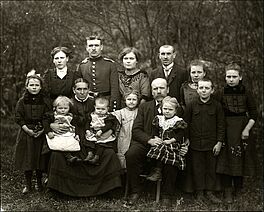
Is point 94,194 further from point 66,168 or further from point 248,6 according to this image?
point 248,6

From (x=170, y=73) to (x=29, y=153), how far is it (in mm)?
1889

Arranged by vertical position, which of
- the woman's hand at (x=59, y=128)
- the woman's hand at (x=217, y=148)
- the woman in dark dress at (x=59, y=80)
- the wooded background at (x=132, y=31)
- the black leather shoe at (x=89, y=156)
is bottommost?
the black leather shoe at (x=89, y=156)

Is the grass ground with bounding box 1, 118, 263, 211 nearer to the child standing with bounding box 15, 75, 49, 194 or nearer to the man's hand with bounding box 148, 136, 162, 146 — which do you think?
the child standing with bounding box 15, 75, 49, 194

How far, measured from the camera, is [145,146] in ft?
20.5

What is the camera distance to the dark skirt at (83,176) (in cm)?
612

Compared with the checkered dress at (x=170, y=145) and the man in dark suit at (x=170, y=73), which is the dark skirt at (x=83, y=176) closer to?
the checkered dress at (x=170, y=145)

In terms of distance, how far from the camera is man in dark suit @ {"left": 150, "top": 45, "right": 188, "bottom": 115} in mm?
6645

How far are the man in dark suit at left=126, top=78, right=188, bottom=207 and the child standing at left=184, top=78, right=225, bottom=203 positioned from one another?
219 mm

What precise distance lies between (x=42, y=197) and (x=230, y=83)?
2.49 metres

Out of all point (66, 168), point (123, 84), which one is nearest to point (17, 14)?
point (123, 84)

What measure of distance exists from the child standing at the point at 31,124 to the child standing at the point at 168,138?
1.31m

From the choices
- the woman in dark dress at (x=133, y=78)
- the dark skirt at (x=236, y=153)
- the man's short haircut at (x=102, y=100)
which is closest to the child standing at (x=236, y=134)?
the dark skirt at (x=236, y=153)

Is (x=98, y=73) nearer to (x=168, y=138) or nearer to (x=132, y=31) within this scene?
(x=168, y=138)

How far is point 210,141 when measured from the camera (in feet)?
20.6
